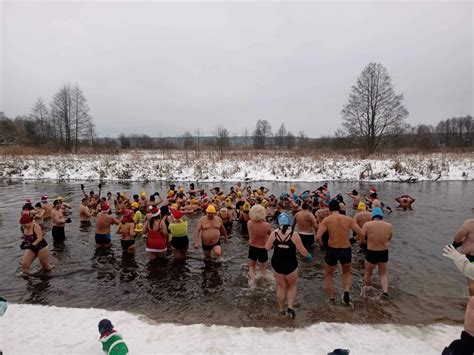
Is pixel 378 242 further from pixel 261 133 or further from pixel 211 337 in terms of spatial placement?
pixel 261 133

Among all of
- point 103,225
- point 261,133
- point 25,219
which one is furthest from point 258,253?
point 261,133

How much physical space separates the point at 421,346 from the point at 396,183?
21.5 meters

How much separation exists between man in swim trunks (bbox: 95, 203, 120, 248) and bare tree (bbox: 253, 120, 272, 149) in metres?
66.1

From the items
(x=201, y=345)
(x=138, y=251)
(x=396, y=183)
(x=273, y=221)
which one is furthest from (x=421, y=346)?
(x=396, y=183)

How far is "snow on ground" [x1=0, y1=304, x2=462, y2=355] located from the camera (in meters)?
4.17

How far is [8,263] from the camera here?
26.9 feet

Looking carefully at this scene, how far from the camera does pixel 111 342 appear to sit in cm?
379

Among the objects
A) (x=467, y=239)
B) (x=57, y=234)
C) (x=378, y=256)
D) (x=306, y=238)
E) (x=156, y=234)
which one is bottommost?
(x=57, y=234)

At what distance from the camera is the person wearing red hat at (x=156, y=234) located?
8.12 m

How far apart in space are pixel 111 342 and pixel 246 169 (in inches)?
971

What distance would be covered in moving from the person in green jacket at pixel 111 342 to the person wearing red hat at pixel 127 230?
187 inches

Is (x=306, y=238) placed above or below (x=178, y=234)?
below

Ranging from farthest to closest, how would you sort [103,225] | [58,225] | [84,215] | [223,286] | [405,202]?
[405,202]
[84,215]
[58,225]
[103,225]
[223,286]

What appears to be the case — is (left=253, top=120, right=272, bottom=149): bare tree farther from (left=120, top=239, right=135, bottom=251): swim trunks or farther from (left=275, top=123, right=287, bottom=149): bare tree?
(left=120, top=239, right=135, bottom=251): swim trunks
